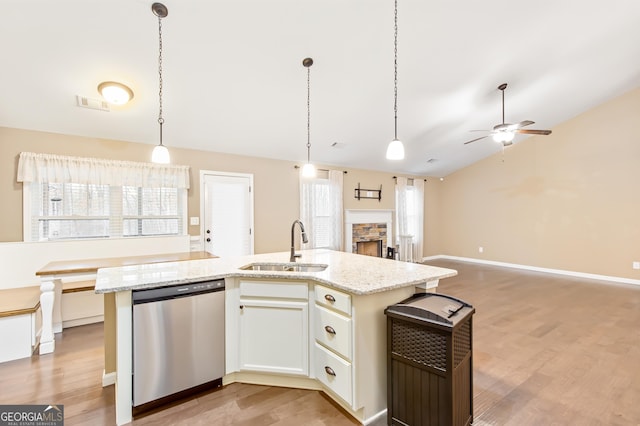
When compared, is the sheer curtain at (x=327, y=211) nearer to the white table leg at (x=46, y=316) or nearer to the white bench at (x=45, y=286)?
the white bench at (x=45, y=286)

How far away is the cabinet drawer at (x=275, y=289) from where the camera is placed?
2.13 m

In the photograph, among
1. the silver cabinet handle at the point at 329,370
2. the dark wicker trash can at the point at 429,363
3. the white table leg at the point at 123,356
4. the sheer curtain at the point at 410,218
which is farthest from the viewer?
the sheer curtain at the point at 410,218

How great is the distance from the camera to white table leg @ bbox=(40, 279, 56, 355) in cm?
280

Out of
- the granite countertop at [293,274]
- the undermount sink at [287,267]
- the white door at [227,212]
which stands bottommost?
the undermount sink at [287,267]

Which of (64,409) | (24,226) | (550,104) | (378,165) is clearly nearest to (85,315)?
(24,226)

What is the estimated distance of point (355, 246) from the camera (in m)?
6.56

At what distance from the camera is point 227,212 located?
190 inches

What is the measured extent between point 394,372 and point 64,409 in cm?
230

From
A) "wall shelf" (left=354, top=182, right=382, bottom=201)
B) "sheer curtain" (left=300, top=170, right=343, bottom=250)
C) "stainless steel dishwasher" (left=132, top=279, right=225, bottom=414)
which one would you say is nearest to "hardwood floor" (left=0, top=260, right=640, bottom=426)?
"stainless steel dishwasher" (left=132, top=279, right=225, bottom=414)

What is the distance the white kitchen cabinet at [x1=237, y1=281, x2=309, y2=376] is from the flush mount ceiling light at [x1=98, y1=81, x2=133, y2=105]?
99.5 inches

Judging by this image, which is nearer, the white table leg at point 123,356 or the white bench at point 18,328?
the white table leg at point 123,356

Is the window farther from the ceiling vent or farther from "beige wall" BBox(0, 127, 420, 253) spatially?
the ceiling vent

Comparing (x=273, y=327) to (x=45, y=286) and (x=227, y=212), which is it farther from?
(x=227, y=212)

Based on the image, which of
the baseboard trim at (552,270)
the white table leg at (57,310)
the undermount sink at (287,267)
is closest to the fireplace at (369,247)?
the baseboard trim at (552,270)
